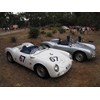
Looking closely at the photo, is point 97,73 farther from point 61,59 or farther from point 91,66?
point 61,59

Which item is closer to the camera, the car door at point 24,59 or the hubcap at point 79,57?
the car door at point 24,59

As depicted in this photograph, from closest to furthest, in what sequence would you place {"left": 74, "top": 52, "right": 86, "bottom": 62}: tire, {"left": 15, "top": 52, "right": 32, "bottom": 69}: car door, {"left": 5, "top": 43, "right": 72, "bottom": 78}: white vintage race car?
{"left": 5, "top": 43, "right": 72, "bottom": 78}: white vintage race car → {"left": 15, "top": 52, "right": 32, "bottom": 69}: car door → {"left": 74, "top": 52, "right": 86, "bottom": 62}: tire

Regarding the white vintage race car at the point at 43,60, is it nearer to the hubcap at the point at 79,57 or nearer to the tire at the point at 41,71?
the tire at the point at 41,71

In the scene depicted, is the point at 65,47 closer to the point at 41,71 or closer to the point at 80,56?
the point at 80,56

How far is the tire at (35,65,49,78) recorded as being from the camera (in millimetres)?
4963

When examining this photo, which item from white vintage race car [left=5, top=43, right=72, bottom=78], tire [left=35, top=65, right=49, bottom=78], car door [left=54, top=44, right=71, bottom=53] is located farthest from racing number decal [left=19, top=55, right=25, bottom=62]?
car door [left=54, top=44, right=71, bottom=53]

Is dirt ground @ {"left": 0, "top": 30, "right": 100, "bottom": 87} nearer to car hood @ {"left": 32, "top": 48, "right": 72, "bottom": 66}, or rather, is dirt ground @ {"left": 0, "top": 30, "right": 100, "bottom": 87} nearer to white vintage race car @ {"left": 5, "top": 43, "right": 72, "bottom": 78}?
white vintage race car @ {"left": 5, "top": 43, "right": 72, "bottom": 78}

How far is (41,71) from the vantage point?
5.08 m

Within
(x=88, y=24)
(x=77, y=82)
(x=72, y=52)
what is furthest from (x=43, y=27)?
(x=77, y=82)

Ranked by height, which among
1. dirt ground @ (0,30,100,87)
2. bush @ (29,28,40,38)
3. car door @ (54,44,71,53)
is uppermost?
bush @ (29,28,40,38)

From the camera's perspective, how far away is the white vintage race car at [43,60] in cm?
482

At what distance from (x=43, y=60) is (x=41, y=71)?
376mm

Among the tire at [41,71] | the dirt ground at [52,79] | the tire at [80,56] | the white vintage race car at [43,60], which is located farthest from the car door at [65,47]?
the tire at [41,71]

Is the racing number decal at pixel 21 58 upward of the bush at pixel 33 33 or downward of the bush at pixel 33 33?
downward
